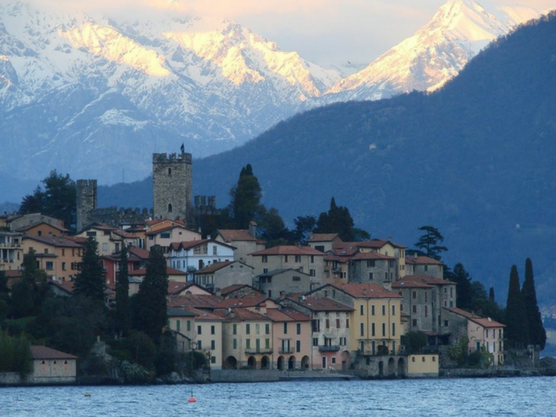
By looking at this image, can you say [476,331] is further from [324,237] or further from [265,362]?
[265,362]

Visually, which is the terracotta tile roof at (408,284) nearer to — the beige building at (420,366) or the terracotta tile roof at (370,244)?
the terracotta tile roof at (370,244)

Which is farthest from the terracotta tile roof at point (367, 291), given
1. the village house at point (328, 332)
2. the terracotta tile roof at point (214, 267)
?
the terracotta tile roof at point (214, 267)

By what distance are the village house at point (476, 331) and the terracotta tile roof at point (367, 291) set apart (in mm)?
6542

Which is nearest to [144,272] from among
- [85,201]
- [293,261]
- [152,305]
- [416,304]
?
[293,261]

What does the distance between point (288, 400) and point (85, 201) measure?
178 feet

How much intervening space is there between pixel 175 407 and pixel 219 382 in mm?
20447

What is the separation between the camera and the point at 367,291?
131 meters

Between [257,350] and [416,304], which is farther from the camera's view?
[416,304]

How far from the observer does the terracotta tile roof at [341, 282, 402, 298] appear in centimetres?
13050

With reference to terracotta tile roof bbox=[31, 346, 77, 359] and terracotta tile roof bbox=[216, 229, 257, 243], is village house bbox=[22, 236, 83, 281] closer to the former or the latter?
terracotta tile roof bbox=[216, 229, 257, 243]

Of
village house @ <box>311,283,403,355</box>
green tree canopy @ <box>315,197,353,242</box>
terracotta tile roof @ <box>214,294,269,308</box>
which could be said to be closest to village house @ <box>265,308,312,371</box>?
terracotta tile roof @ <box>214,294,269,308</box>

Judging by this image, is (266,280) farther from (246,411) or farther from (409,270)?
(246,411)

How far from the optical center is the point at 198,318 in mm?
122250

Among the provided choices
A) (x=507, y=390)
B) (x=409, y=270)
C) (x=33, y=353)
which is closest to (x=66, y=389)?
(x=33, y=353)
